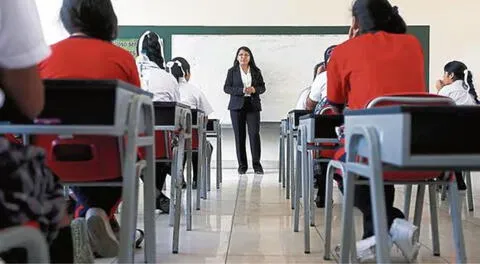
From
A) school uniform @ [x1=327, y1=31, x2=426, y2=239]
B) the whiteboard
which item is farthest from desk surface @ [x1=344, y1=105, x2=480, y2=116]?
the whiteboard

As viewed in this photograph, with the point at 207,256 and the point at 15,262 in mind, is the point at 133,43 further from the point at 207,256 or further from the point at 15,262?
the point at 15,262

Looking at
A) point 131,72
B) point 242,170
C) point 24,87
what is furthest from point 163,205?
point 242,170

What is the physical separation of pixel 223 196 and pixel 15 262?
11.7ft

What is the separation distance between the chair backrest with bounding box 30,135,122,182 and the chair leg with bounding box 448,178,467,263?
3.86ft

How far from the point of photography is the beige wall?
704 cm

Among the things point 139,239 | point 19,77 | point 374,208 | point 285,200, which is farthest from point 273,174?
point 19,77

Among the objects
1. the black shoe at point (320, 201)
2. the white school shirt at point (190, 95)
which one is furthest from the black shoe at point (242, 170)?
the black shoe at point (320, 201)

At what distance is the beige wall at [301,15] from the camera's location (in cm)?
704

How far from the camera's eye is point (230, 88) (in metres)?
6.51

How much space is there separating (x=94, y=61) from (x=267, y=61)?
5227 mm

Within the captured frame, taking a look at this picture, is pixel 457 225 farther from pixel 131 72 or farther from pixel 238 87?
pixel 238 87

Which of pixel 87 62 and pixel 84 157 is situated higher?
pixel 87 62

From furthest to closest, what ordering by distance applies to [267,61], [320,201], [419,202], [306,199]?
[267,61]
[320,201]
[306,199]
[419,202]

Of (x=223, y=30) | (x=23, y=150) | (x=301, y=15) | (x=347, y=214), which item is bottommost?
(x=347, y=214)
